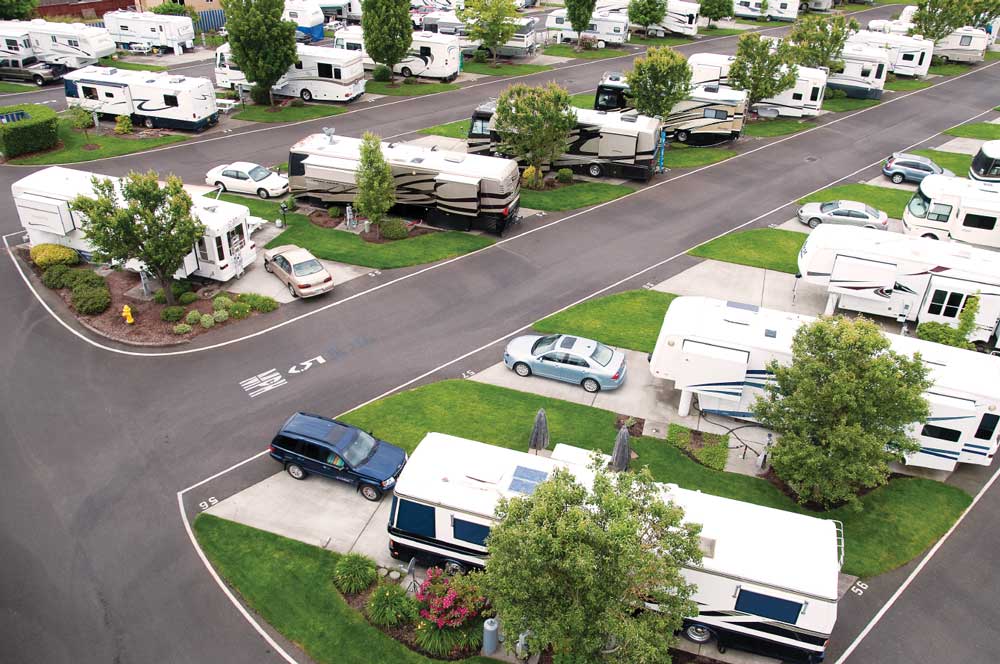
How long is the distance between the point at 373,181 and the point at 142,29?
41.9m

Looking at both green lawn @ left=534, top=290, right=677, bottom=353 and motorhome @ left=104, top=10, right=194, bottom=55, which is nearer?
green lawn @ left=534, top=290, right=677, bottom=353

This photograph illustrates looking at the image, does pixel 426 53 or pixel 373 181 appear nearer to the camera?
pixel 373 181

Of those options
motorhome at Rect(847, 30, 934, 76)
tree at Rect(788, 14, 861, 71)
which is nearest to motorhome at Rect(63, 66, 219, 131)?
tree at Rect(788, 14, 861, 71)

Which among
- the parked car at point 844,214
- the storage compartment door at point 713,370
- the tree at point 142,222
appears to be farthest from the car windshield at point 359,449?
the parked car at point 844,214

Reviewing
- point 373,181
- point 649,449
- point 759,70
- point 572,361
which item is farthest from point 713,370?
point 759,70

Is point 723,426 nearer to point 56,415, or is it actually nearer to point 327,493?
point 327,493

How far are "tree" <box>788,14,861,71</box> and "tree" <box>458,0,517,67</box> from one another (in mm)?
22105

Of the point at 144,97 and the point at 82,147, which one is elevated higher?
the point at 144,97

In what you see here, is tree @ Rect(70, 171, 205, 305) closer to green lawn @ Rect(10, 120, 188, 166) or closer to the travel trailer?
green lawn @ Rect(10, 120, 188, 166)

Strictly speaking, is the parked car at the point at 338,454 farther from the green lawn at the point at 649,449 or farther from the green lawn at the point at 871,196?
the green lawn at the point at 871,196

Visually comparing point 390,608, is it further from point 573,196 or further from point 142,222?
point 573,196

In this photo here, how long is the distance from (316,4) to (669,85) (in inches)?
1655

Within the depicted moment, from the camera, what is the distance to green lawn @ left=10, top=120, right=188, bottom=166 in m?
41.0

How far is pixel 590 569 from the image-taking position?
1274cm
